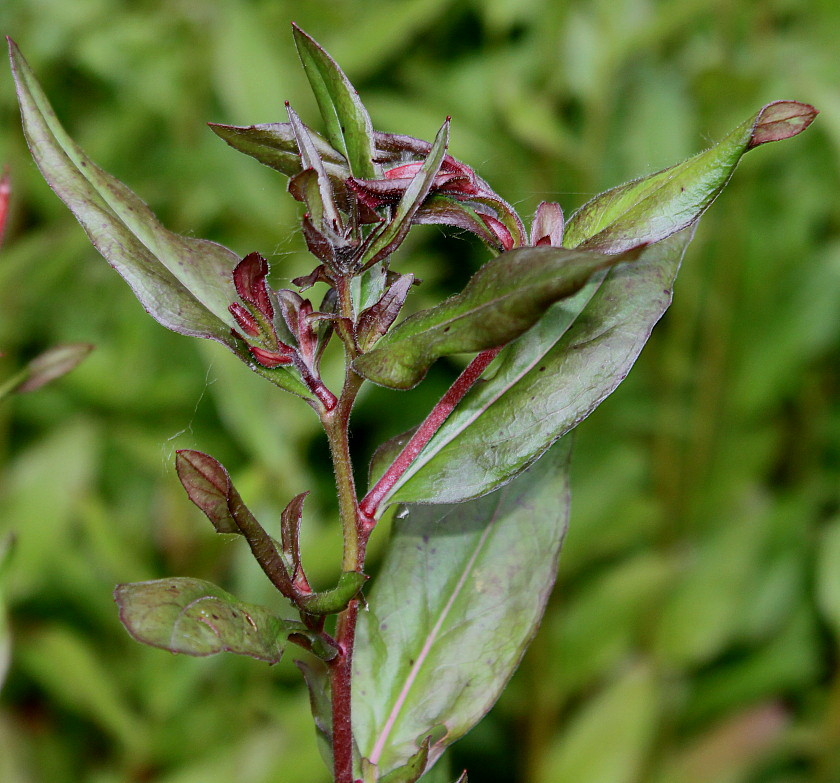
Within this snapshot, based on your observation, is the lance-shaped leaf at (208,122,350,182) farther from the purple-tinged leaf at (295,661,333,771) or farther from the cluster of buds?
the purple-tinged leaf at (295,661,333,771)

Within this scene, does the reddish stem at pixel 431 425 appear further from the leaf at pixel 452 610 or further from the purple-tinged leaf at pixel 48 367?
the purple-tinged leaf at pixel 48 367

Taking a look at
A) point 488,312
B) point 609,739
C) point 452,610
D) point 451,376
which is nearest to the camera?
point 488,312

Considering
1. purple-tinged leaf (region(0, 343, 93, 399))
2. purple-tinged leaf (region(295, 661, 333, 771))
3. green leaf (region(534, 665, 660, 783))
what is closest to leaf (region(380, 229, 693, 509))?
purple-tinged leaf (region(295, 661, 333, 771))

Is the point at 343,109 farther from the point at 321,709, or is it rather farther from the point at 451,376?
the point at 451,376

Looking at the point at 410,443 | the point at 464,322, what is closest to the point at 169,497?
the point at 410,443

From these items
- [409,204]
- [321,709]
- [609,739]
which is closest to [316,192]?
[409,204]
